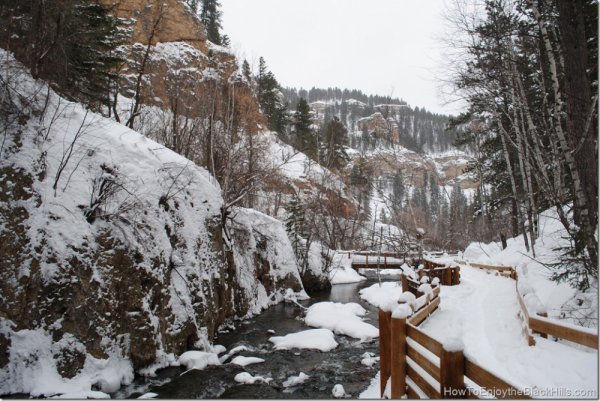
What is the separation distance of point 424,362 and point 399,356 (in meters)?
0.72

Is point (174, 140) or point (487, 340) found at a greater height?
point (174, 140)

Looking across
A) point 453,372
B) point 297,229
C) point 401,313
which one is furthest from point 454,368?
point 297,229

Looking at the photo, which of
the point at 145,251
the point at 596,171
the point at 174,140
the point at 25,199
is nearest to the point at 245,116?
the point at 174,140

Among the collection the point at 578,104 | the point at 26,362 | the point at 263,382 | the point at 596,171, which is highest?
the point at 578,104

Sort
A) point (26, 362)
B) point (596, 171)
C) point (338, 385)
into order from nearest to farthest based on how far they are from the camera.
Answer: point (26, 362)
point (596, 171)
point (338, 385)

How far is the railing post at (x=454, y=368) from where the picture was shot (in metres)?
2.95

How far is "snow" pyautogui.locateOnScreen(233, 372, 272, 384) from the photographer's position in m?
6.91

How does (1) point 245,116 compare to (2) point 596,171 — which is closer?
(2) point 596,171

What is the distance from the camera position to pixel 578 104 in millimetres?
5934

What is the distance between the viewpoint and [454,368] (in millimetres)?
2961

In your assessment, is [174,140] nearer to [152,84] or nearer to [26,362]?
[152,84]

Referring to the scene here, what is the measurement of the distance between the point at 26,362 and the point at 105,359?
1.29m

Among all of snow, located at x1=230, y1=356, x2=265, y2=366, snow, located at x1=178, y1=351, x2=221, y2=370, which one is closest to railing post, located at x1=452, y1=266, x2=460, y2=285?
snow, located at x1=230, y1=356, x2=265, y2=366

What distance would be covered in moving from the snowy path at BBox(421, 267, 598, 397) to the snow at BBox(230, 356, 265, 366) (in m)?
4.30
